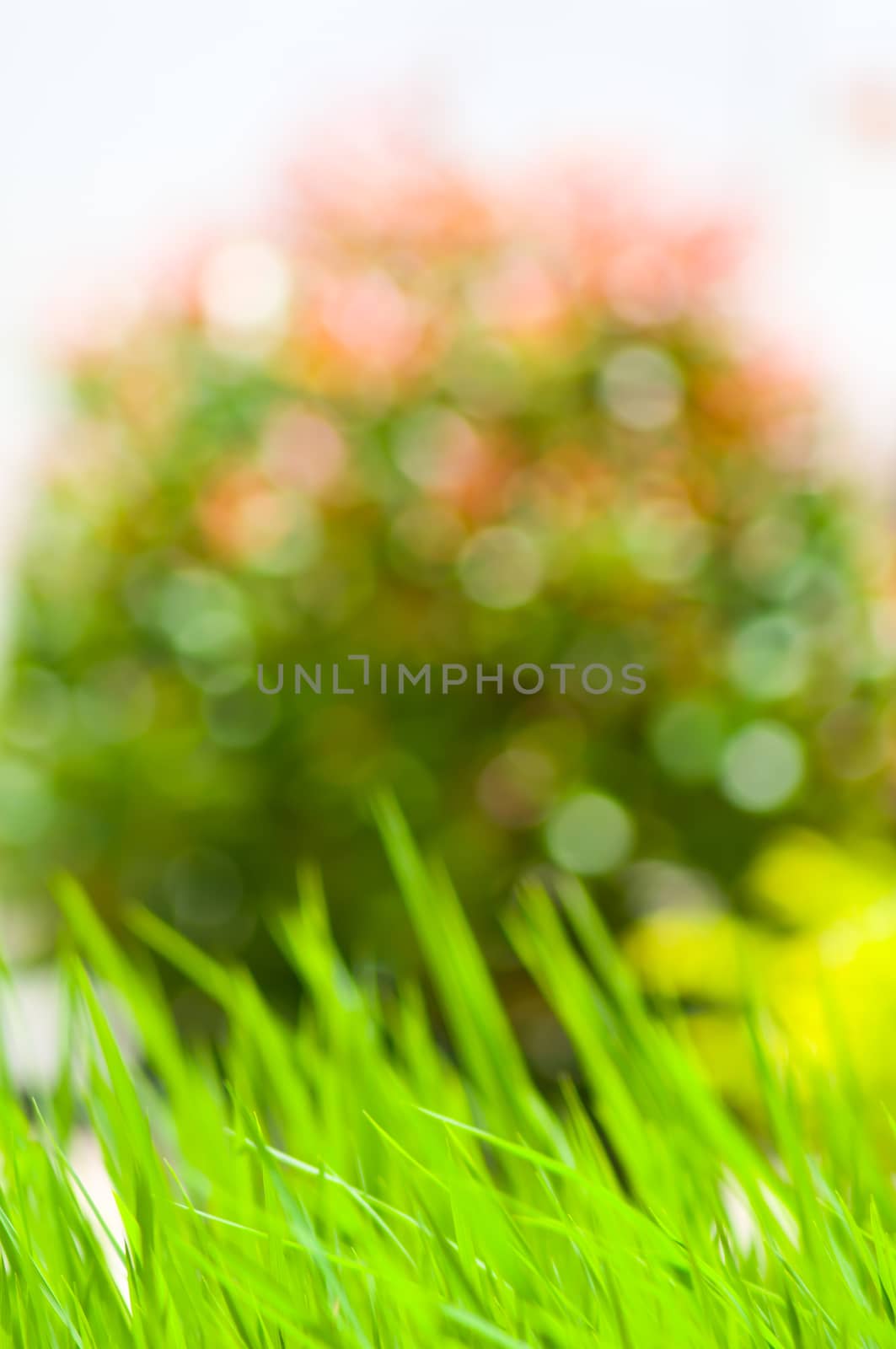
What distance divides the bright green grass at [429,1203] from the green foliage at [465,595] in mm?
966

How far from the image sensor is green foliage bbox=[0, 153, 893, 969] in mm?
1440

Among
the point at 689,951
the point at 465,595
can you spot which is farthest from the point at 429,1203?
the point at 465,595

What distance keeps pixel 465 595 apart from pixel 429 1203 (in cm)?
110

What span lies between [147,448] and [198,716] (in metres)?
0.31

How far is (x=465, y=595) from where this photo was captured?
144 centimetres

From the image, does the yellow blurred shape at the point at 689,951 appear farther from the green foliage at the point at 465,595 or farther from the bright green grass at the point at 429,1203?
the bright green grass at the point at 429,1203

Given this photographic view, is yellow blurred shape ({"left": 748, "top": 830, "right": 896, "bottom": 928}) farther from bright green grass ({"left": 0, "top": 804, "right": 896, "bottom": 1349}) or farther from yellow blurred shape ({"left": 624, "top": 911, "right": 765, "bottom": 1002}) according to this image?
bright green grass ({"left": 0, "top": 804, "right": 896, "bottom": 1349})

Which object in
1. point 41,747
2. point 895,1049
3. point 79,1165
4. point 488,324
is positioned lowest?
point 79,1165

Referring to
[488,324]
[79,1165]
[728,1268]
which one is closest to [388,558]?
[488,324]

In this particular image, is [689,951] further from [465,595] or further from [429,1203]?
[429,1203]

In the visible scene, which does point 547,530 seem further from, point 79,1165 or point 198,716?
point 79,1165

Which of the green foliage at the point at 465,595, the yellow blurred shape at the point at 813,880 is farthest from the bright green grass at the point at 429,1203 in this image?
the green foliage at the point at 465,595

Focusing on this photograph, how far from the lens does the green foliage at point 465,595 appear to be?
1.44m

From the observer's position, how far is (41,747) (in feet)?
5.02
